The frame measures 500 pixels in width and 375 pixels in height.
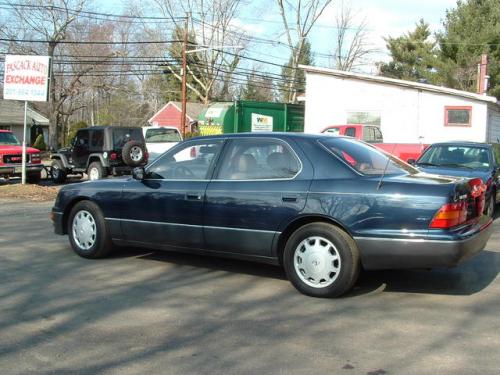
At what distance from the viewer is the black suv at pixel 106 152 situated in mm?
17484

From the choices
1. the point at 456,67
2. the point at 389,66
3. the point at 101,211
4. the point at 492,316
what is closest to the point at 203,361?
the point at 492,316

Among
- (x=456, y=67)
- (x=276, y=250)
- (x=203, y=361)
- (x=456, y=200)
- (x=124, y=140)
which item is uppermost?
(x=456, y=67)

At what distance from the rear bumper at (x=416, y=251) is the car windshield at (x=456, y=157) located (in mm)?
6164

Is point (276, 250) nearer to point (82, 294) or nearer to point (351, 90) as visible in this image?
point (82, 294)

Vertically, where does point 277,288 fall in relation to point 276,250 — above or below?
below

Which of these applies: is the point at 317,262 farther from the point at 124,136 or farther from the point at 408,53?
the point at 408,53

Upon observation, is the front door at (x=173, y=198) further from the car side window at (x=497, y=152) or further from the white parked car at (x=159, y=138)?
the white parked car at (x=159, y=138)

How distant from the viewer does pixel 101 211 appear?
22.6 feet

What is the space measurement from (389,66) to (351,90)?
24.8m

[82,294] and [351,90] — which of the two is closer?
[82,294]

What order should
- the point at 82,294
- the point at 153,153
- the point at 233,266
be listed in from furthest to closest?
the point at 153,153 → the point at 233,266 → the point at 82,294

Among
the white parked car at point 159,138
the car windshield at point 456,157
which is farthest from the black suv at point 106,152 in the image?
the car windshield at point 456,157

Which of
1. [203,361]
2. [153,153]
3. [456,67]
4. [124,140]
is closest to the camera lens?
[203,361]

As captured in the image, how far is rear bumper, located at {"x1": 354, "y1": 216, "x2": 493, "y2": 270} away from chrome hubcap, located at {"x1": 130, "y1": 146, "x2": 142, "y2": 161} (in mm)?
12992
